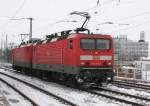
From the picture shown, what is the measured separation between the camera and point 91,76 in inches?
814

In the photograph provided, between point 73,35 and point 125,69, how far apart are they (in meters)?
13.6

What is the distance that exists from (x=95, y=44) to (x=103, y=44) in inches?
20.0

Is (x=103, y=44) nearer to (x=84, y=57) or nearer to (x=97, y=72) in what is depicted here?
(x=84, y=57)

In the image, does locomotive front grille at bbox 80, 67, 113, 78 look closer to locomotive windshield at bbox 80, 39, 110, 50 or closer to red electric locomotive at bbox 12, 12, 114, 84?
red electric locomotive at bbox 12, 12, 114, 84

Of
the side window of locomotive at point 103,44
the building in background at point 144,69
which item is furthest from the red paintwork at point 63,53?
the building in background at point 144,69

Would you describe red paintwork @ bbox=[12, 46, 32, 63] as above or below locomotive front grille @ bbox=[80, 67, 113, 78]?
above

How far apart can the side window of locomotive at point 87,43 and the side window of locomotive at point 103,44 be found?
29cm

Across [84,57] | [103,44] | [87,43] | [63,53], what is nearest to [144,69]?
[63,53]

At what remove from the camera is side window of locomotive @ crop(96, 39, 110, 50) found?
2169cm

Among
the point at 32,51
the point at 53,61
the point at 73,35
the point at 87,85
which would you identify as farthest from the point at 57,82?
the point at 32,51

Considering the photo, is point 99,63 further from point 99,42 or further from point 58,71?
point 58,71

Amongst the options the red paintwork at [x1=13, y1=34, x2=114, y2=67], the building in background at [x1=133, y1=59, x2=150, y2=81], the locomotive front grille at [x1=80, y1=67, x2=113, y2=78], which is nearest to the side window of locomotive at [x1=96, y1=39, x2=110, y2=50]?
the red paintwork at [x1=13, y1=34, x2=114, y2=67]

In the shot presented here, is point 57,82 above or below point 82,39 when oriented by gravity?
below

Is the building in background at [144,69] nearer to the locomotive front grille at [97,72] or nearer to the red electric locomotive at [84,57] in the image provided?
the red electric locomotive at [84,57]
